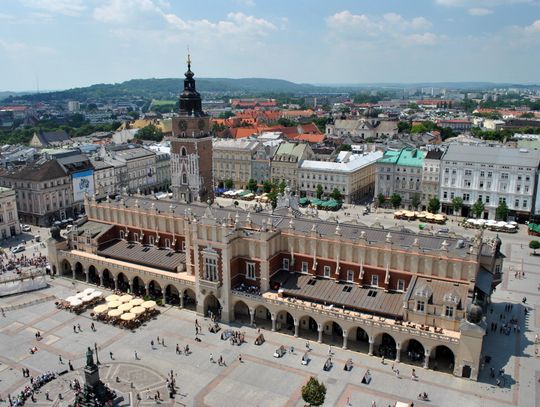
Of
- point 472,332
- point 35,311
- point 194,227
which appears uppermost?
point 194,227

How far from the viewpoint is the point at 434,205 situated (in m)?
128

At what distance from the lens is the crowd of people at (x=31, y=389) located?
5328 centimetres

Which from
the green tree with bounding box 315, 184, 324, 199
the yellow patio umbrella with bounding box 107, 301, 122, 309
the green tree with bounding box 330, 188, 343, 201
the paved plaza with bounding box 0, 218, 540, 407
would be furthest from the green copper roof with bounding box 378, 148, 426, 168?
the yellow patio umbrella with bounding box 107, 301, 122, 309

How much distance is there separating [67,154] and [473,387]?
119627 millimetres

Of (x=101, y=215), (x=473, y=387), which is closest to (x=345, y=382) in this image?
(x=473, y=387)

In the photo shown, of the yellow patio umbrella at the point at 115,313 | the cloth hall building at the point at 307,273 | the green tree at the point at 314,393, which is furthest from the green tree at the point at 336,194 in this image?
the green tree at the point at 314,393

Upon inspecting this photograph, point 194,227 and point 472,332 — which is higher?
point 194,227

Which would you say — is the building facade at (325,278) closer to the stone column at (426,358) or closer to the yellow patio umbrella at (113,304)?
the stone column at (426,358)

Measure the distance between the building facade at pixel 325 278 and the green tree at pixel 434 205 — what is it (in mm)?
57890

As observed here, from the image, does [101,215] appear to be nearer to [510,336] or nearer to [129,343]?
[129,343]

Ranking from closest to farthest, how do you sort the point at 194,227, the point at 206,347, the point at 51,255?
the point at 206,347
the point at 194,227
the point at 51,255

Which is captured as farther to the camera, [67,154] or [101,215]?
[67,154]

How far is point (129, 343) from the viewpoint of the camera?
217 feet

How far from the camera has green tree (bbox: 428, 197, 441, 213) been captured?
12788cm
